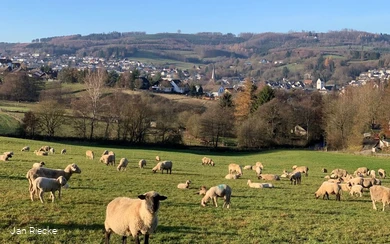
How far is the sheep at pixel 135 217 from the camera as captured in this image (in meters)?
10.0

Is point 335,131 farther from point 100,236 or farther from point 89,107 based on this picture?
point 100,236

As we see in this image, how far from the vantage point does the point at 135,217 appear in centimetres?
1025

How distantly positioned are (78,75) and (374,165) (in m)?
97.7

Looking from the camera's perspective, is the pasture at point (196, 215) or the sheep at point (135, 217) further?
the pasture at point (196, 215)

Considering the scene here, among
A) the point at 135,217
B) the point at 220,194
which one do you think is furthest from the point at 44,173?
the point at 135,217

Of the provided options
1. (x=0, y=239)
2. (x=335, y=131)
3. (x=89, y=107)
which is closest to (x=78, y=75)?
(x=89, y=107)

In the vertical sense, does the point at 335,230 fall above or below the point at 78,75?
below

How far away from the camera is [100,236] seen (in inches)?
454

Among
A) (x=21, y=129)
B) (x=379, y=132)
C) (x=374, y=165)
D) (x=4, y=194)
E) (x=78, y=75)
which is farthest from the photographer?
(x=78, y=75)

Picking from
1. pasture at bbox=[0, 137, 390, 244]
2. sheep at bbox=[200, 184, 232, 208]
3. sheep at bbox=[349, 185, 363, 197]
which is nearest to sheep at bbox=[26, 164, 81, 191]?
pasture at bbox=[0, 137, 390, 244]

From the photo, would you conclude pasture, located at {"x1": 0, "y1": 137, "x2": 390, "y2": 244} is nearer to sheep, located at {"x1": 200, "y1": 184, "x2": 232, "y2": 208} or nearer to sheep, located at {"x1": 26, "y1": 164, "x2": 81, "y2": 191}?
sheep, located at {"x1": 200, "y1": 184, "x2": 232, "y2": 208}

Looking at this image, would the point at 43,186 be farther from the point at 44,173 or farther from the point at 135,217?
the point at 135,217

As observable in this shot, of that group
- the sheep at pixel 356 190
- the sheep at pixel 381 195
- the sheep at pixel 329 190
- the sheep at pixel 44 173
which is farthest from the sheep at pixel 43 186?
the sheep at pixel 356 190

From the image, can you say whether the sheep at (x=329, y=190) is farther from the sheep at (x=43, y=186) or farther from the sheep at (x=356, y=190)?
the sheep at (x=43, y=186)
